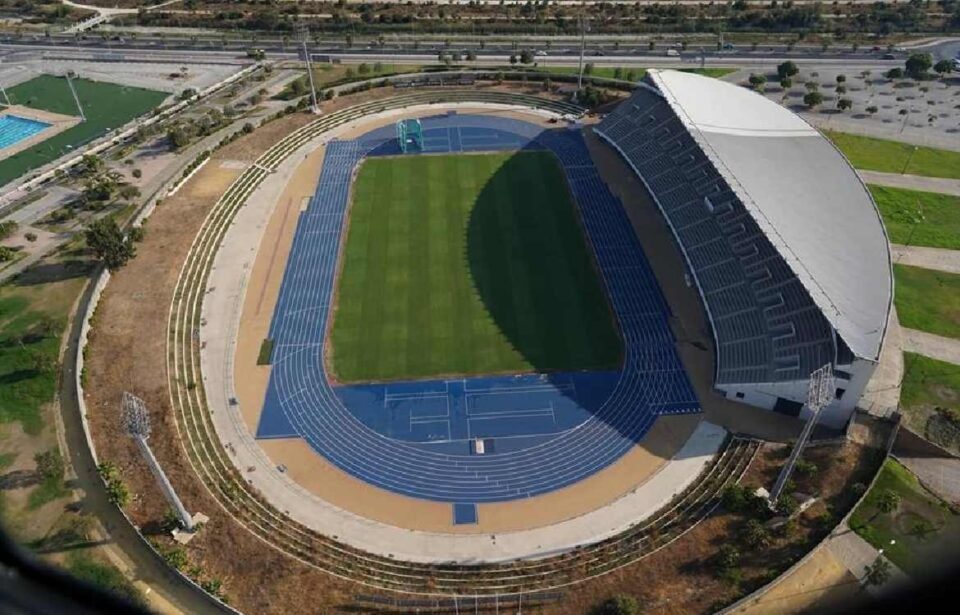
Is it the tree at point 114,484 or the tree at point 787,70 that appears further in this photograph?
the tree at point 787,70

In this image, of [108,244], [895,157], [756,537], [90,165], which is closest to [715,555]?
[756,537]

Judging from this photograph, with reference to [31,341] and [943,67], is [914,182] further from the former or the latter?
[31,341]

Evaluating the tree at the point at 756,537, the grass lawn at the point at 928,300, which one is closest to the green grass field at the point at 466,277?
the tree at the point at 756,537

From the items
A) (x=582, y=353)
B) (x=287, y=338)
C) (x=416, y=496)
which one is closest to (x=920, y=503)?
(x=582, y=353)

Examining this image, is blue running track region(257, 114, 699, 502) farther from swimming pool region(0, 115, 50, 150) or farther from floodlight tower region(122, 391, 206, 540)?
swimming pool region(0, 115, 50, 150)

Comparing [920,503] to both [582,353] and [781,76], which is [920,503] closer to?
[582,353]

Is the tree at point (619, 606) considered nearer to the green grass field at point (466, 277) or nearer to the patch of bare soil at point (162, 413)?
the patch of bare soil at point (162, 413)

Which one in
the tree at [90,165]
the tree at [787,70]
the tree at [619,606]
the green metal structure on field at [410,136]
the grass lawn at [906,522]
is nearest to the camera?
the tree at [619,606]
